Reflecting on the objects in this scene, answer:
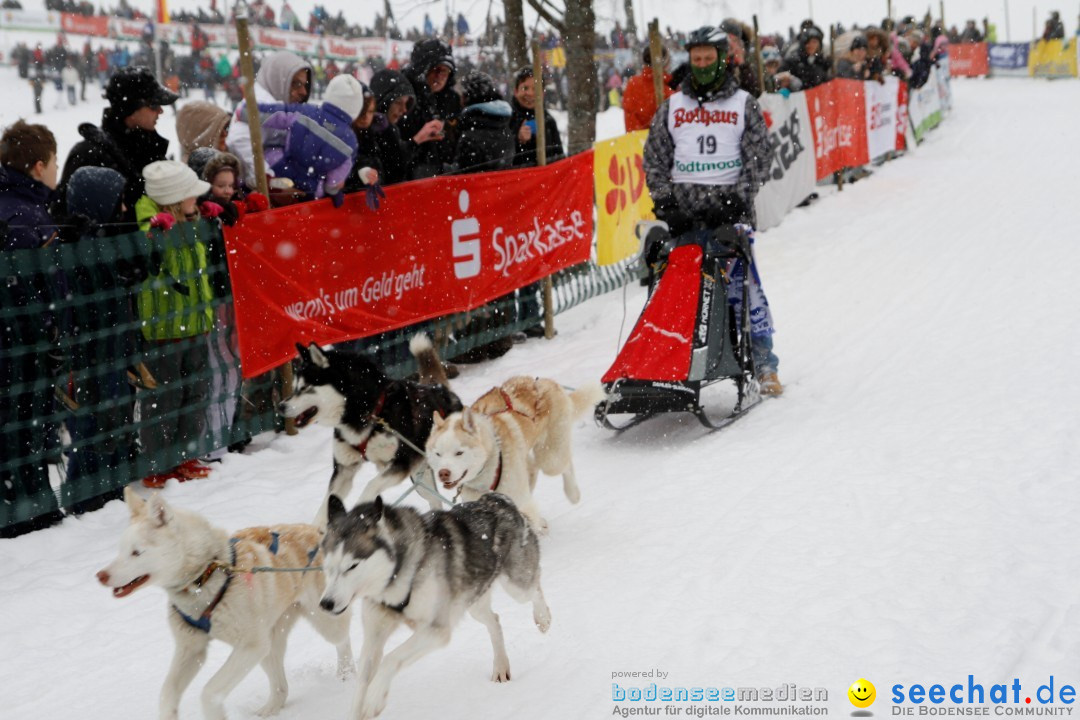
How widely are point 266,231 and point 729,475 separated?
3018 millimetres

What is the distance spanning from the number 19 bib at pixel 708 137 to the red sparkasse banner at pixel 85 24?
2274 centimetres

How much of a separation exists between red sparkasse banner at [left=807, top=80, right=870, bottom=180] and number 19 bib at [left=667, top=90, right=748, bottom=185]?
7.55 metres

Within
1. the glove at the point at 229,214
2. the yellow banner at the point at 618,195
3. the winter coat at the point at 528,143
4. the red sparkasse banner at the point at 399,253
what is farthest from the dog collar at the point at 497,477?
the yellow banner at the point at 618,195

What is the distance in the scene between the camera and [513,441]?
4.74 metres

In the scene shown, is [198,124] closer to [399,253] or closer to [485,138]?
[399,253]

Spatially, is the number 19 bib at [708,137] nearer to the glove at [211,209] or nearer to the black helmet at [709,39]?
the black helmet at [709,39]

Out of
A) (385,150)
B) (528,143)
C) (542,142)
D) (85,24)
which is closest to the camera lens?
(385,150)

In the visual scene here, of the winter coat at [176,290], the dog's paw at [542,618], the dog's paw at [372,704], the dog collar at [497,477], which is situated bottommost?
the dog's paw at [542,618]

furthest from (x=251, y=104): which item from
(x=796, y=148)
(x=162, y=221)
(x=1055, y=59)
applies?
(x=1055, y=59)

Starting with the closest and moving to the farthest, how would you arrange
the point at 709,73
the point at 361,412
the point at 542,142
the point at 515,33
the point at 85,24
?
the point at 361,412 → the point at 709,73 → the point at 542,142 → the point at 515,33 → the point at 85,24

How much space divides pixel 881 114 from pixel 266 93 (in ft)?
39.1

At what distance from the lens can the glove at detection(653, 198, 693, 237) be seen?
6551 millimetres

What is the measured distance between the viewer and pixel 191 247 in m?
5.78

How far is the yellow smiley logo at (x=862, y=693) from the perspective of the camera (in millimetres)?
3209
